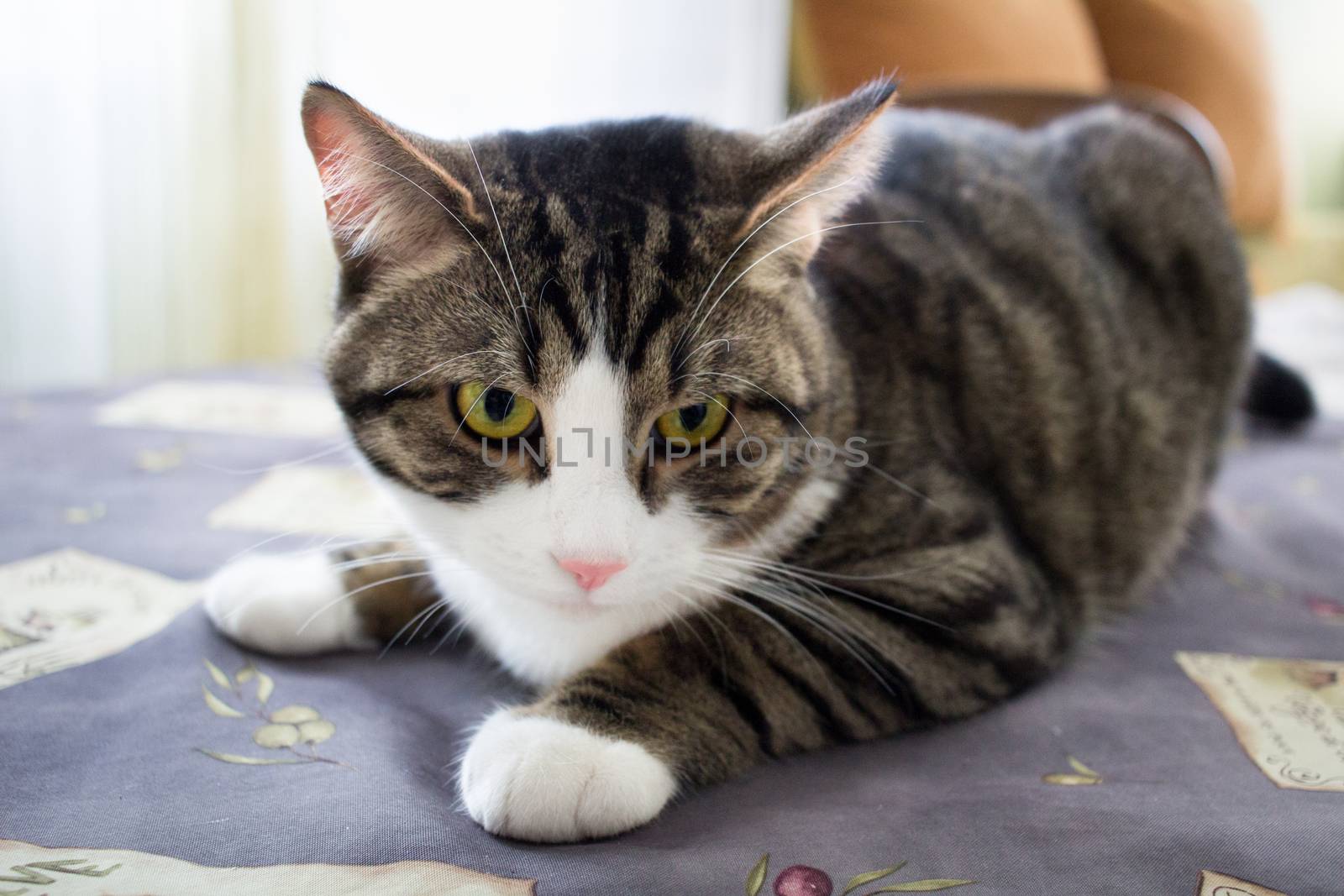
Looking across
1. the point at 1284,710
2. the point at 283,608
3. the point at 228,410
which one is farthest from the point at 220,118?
the point at 1284,710

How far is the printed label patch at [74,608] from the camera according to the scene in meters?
0.91

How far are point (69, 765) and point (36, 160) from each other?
2.18 meters

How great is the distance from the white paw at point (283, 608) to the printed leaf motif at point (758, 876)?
0.49 metres

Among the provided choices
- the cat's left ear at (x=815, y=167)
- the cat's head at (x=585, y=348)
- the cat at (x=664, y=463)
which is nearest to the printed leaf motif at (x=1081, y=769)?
the cat at (x=664, y=463)

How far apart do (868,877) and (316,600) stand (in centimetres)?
63

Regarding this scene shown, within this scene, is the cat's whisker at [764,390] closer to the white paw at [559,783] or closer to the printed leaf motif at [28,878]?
the white paw at [559,783]

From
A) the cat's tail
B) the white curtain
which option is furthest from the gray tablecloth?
the white curtain

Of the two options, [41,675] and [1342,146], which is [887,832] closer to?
[41,675]

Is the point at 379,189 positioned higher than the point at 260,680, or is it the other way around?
the point at 379,189

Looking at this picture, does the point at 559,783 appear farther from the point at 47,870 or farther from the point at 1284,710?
the point at 1284,710

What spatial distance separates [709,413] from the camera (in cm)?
85

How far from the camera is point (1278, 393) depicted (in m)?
1.91

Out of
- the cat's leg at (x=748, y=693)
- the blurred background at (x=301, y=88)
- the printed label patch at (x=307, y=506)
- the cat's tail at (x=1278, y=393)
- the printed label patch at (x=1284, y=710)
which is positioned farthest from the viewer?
the blurred background at (x=301, y=88)

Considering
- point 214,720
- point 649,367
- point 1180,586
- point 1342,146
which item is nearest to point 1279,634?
point 1180,586
